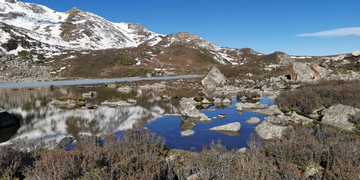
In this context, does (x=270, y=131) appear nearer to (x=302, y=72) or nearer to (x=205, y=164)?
(x=205, y=164)

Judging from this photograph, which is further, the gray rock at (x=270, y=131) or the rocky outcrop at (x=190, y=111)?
the rocky outcrop at (x=190, y=111)

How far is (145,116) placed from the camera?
16625mm

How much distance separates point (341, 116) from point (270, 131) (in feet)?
15.1

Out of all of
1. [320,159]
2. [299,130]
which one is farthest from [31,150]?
[299,130]

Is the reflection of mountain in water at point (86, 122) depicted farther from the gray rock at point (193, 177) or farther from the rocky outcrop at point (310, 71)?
the rocky outcrop at point (310, 71)

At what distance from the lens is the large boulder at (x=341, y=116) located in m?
10.3

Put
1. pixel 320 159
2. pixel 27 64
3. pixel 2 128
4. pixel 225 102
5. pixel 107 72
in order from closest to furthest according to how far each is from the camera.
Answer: pixel 320 159, pixel 2 128, pixel 225 102, pixel 107 72, pixel 27 64

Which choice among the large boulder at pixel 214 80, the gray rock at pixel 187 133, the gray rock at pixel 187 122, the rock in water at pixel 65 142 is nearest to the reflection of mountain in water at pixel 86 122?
the rock in water at pixel 65 142

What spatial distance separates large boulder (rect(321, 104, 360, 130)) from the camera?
10.3 metres

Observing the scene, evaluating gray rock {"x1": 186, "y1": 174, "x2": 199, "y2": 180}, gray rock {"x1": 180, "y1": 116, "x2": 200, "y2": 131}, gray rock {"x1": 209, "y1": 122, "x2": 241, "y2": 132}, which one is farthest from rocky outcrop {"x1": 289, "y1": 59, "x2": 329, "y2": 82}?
gray rock {"x1": 186, "y1": 174, "x2": 199, "y2": 180}

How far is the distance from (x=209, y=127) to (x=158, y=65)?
86.1 meters

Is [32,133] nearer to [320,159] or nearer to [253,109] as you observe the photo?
[320,159]

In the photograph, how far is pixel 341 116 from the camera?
10984 mm

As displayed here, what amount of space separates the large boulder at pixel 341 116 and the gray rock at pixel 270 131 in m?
3.24
